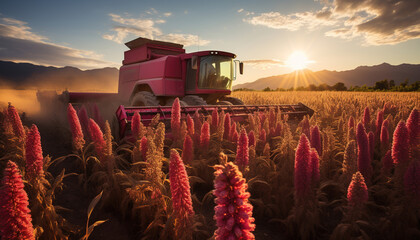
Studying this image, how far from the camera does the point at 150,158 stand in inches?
83.4

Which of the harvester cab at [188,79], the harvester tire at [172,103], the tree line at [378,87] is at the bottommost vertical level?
the harvester tire at [172,103]

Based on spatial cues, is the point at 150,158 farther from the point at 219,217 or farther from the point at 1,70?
the point at 1,70

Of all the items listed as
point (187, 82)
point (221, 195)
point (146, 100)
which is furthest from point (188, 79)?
point (221, 195)

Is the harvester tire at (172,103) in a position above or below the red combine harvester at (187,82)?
below

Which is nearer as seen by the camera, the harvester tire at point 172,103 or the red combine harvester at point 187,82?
the harvester tire at point 172,103

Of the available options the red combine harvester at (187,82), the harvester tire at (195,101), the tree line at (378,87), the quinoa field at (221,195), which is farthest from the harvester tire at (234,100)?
the tree line at (378,87)

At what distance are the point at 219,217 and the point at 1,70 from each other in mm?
212331

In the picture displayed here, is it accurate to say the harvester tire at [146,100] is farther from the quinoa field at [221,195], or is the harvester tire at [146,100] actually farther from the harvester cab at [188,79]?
the quinoa field at [221,195]

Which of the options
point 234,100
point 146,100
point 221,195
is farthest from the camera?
point 234,100

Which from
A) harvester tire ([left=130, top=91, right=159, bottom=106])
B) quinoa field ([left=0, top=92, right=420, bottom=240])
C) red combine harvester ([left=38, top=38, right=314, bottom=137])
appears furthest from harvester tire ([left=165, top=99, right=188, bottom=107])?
quinoa field ([left=0, top=92, right=420, bottom=240])

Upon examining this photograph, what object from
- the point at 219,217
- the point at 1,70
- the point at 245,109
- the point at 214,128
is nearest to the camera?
the point at 219,217

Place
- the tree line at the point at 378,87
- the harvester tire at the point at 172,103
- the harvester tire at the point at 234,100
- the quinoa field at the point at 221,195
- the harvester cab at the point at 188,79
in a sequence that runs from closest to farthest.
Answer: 1. the quinoa field at the point at 221,195
2. the harvester tire at the point at 172,103
3. the harvester cab at the point at 188,79
4. the harvester tire at the point at 234,100
5. the tree line at the point at 378,87

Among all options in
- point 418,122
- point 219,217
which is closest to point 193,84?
point 418,122

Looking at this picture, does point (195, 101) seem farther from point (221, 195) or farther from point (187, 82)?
point (221, 195)
